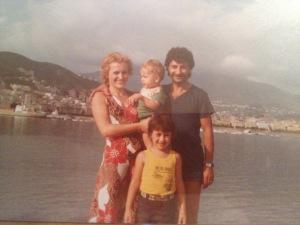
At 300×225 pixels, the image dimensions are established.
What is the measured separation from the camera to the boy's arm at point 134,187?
2186mm

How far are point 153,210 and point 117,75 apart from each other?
71 centimetres

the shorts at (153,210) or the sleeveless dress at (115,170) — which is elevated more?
the sleeveless dress at (115,170)

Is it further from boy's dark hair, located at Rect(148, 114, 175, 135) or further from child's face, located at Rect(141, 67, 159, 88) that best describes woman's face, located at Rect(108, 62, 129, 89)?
boy's dark hair, located at Rect(148, 114, 175, 135)

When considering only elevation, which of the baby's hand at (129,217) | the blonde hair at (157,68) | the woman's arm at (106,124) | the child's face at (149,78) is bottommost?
the baby's hand at (129,217)

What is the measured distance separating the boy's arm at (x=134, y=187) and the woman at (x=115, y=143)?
25 mm

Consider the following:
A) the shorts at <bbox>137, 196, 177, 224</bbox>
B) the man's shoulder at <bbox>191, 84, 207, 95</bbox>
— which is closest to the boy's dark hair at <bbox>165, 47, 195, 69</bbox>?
the man's shoulder at <bbox>191, 84, 207, 95</bbox>

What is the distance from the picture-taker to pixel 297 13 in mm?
2256

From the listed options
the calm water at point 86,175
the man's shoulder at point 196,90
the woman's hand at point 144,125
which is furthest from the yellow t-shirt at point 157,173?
the man's shoulder at point 196,90

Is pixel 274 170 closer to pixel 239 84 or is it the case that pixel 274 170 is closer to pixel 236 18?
pixel 239 84

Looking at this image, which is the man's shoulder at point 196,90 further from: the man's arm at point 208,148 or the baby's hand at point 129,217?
the baby's hand at point 129,217

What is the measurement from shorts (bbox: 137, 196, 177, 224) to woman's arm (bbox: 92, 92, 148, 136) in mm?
349

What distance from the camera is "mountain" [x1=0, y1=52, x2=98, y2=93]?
7.29 ft

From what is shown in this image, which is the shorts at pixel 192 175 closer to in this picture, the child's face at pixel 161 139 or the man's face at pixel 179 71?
the child's face at pixel 161 139

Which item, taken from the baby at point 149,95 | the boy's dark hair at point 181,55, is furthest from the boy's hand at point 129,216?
the boy's dark hair at point 181,55
